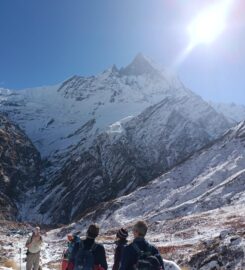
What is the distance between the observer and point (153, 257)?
959 cm

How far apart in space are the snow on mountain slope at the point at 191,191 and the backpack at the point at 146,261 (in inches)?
3002

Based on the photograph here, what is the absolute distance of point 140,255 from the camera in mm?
9633

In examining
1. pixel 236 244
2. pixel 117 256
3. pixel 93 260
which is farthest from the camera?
pixel 236 244

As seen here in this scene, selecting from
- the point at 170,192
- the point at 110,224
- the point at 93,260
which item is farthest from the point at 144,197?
the point at 93,260

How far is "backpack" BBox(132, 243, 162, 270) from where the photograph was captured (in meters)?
9.49

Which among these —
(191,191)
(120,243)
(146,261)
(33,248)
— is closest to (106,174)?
(191,191)

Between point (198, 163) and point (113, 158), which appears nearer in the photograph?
point (198, 163)

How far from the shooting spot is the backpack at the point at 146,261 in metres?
9.49

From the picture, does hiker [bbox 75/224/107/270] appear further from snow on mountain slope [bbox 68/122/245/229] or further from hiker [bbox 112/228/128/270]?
snow on mountain slope [bbox 68/122/245/229]

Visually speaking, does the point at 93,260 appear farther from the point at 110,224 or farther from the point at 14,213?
the point at 14,213

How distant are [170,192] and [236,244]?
8861cm

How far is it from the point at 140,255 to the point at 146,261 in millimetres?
185

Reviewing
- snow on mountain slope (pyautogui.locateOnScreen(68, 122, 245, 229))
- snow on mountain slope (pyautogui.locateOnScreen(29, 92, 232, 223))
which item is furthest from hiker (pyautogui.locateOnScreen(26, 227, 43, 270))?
snow on mountain slope (pyautogui.locateOnScreen(29, 92, 232, 223))

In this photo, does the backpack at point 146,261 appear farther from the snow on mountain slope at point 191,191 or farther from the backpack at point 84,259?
the snow on mountain slope at point 191,191
